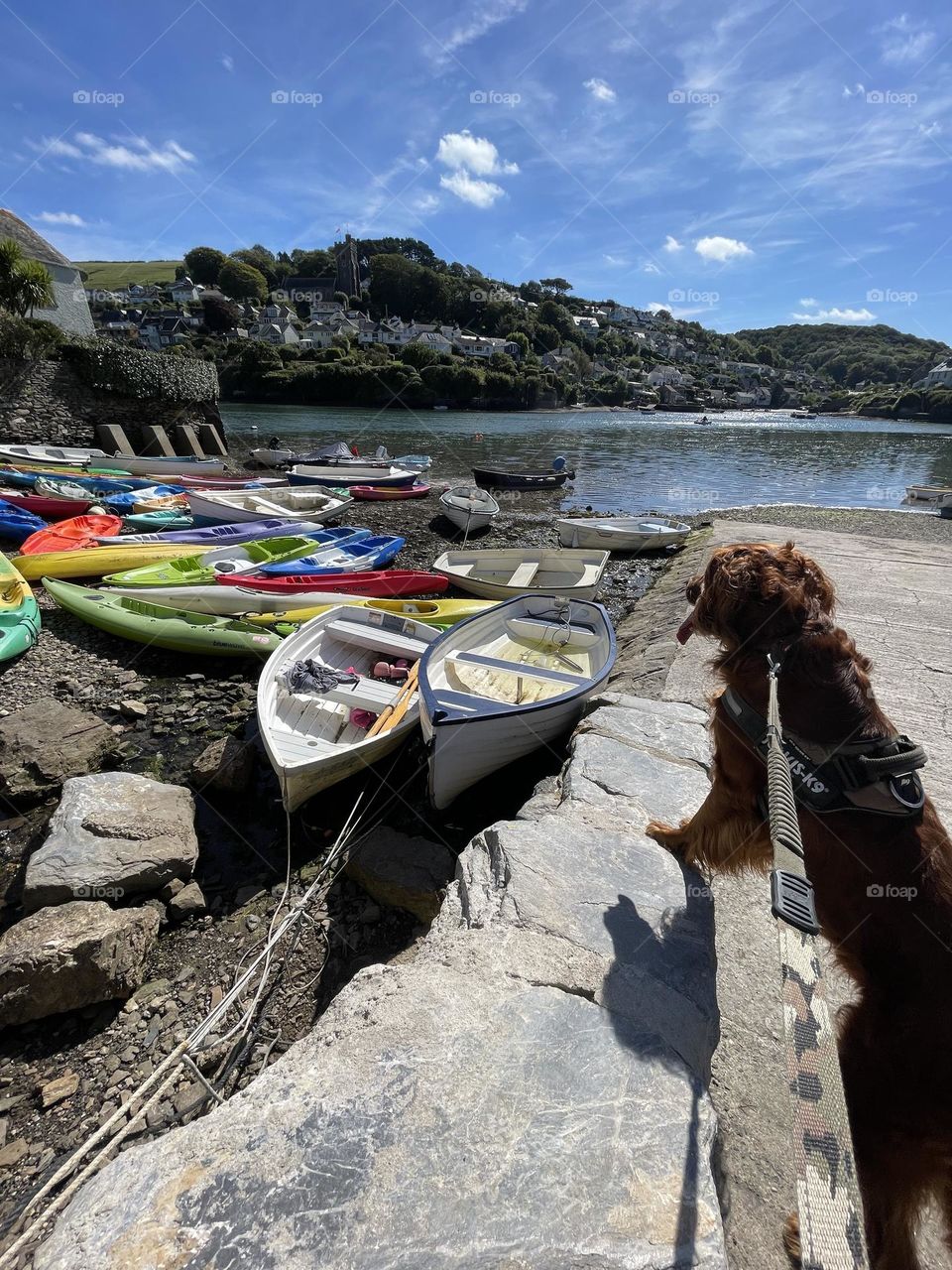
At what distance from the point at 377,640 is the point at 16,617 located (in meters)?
5.20

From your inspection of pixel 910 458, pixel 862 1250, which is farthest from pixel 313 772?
pixel 910 458

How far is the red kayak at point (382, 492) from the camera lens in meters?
21.6

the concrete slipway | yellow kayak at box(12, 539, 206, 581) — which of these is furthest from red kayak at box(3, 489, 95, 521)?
the concrete slipway

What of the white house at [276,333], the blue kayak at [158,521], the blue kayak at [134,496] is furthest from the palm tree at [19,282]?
the white house at [276,333]

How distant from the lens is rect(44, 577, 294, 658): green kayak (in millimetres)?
8156

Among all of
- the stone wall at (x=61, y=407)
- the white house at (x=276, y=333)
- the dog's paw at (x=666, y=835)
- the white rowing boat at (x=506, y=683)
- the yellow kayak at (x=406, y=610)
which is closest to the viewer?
the dog's paw at (x=666, y=835)

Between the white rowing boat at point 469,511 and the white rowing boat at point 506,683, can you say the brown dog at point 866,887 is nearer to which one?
the white rowing boat at point 506,683

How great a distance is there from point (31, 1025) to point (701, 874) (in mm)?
4229

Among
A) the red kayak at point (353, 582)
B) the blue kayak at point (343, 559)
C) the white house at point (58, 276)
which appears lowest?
the red kayak at point (353, 582)

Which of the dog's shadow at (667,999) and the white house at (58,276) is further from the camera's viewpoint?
the white house at (58,276)

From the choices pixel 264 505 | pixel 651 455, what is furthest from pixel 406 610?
pixel 651 455

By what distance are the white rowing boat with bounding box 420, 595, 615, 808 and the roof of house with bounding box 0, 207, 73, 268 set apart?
3988 cm

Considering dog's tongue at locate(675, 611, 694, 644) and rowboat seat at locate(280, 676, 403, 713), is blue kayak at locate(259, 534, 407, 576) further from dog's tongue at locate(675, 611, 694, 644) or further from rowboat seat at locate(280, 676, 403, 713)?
dog's tongue at locate(675, 611, 694, 644)

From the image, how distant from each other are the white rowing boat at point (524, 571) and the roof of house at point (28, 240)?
35929mm
